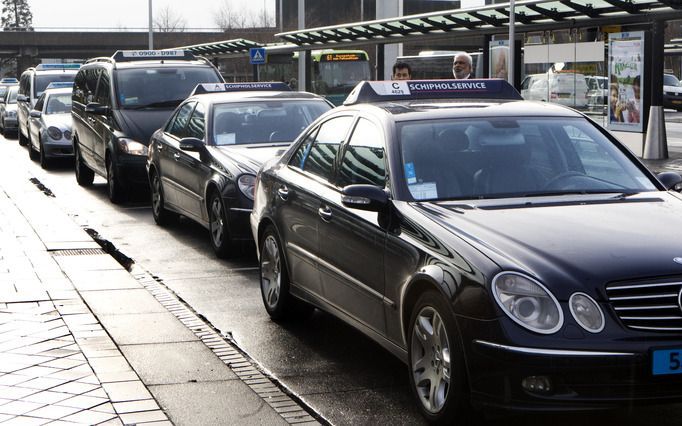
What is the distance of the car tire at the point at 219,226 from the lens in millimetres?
10602

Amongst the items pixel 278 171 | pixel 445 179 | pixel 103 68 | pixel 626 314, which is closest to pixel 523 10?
pixel 103 68

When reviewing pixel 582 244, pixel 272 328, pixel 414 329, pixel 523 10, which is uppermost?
pixel 523 10

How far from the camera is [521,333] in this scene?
471 centimetres

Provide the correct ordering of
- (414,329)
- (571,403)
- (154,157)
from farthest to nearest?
(154,157) < (414,329) < (571,403)

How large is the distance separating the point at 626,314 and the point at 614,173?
1.81 meters

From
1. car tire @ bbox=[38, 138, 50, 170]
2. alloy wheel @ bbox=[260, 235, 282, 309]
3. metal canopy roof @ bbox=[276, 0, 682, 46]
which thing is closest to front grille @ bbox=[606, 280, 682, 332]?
alloy wheel @ bbox=[260, 235, 282, 309]

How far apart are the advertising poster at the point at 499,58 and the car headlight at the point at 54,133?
9054mm

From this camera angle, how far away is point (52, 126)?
22672mm

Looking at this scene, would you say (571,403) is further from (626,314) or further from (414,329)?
(414,329)

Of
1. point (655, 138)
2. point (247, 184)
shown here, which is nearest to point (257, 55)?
point (655, 138)

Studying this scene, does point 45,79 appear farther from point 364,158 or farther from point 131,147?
point 364,158

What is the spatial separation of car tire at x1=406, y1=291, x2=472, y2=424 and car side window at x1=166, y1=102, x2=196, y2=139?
24.6ft

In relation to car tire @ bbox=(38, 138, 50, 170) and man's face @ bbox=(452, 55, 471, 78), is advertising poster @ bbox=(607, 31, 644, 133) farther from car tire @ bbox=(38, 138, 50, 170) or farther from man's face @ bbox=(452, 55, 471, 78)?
car tire @ bbox=(38, 138, 50, 170)

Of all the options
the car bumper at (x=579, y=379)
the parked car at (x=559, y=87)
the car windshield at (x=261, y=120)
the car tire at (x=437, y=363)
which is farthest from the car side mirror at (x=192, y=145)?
the parked car at (x=559, y=87)
